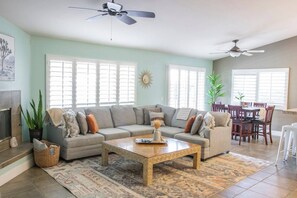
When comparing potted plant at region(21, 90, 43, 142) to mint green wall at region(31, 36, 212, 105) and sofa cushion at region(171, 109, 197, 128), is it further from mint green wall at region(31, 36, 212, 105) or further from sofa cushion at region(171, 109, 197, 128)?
sofa cushion at region(171, 109, 197, 128)

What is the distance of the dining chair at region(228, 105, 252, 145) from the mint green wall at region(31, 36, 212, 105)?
7.18 ft

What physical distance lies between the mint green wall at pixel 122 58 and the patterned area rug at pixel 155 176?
2.22 metres

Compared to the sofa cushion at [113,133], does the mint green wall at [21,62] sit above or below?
above

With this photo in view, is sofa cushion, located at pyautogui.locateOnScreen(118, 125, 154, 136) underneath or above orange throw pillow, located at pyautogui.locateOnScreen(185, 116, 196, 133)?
underneath

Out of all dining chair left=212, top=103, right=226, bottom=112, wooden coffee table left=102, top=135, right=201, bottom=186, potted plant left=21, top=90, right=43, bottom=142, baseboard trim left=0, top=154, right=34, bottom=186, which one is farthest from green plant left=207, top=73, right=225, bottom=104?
baseboard trim left=0, top=154, right=34, bottom=186

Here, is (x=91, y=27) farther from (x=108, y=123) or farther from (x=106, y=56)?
(x=108, y=123)

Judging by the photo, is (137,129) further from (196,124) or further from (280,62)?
(280,62)

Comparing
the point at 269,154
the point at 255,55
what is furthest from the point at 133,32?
the point at 255,55

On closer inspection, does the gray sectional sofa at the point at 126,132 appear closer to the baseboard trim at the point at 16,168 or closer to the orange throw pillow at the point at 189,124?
the orange throw pillow at the point at 189,124

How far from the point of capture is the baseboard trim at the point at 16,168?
3597 mm

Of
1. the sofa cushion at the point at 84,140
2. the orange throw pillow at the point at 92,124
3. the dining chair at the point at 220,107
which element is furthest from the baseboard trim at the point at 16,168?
the dining chair at the point at 220,107

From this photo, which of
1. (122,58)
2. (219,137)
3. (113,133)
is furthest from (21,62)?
(219,137)

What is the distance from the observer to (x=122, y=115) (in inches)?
238

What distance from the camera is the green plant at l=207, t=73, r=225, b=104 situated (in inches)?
349
